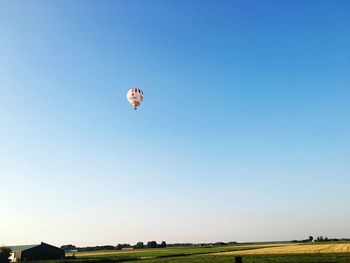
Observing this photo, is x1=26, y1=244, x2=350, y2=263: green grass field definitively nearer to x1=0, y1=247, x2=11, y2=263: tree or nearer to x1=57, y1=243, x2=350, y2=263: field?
x1=57, y1=243, x2=350, y2=263: field

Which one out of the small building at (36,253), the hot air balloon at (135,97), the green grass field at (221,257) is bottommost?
the green grass field at (221,257)

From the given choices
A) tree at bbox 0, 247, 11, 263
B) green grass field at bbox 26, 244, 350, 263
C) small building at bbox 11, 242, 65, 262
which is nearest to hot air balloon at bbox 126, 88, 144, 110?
green grass field at bbox 26, 244, 350, 263

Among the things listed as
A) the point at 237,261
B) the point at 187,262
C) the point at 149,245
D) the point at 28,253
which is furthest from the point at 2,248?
the point at 149,245

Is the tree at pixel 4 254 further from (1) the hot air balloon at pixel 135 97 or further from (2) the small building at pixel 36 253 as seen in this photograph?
(1) the hot air balloon at pixel 135 97

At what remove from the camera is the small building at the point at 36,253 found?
285 feet

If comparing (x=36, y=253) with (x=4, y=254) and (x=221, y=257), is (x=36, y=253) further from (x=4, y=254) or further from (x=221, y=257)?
(x=221, y=257)

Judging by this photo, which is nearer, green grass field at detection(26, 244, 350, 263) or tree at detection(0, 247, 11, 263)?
green grass field at detection(26, 244, 350, 263)

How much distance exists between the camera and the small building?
86875 mm

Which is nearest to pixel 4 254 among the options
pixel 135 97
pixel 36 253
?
pixel 36 253

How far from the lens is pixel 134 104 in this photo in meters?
51.4

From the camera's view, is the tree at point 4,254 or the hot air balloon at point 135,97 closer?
the hot air balloon at point 135,97

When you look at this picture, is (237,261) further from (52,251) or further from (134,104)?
(52,251)

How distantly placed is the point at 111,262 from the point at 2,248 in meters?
21.5

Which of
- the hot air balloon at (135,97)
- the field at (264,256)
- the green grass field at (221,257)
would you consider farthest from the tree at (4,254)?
the hot air balloon at (135,97)
